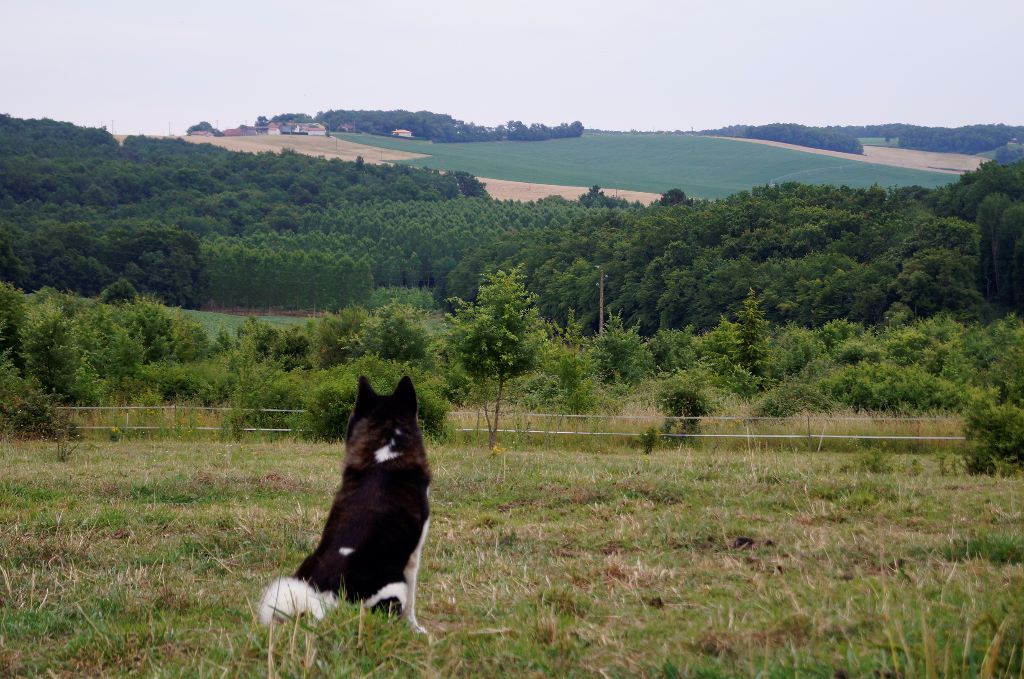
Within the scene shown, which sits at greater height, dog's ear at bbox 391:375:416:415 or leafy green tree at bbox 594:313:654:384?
dog's ear at bbox 391:375:416:415

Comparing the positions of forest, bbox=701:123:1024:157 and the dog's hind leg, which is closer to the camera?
the dog's hind leg

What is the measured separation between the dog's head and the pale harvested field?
144114 mm

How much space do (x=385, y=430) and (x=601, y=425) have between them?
1972cm

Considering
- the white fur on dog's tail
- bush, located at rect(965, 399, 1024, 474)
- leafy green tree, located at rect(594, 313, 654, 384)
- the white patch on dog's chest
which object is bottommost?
leafy green tree, located at rect(594, 313, 654, 384)

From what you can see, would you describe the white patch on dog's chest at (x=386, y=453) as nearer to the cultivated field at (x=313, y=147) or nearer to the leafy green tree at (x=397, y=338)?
the leafy green tree at (x=397, y=338)

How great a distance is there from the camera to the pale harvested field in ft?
465

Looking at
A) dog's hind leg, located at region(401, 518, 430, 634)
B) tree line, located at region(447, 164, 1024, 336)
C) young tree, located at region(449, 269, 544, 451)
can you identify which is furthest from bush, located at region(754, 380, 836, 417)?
tree line, located at region(447, 164, 1024, 336)

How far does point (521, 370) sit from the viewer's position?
21.9 metres

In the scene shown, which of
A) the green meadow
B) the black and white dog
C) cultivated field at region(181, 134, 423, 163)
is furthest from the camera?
cultivated field at region(181, 134, 423, 163)

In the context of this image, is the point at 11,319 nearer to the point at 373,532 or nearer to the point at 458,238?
the point at 373,532

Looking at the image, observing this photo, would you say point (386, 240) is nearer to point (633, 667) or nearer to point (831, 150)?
point (831, 150)

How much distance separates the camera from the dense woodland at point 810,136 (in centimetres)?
17175

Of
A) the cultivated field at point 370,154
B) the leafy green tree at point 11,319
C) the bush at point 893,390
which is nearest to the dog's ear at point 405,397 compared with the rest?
the bush at point 893,390

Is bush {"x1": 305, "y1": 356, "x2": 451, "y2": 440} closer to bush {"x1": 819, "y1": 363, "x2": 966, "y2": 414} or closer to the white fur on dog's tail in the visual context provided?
bush {"x1": 819, "y1": 363, "x2": 966, "y2": 414}
